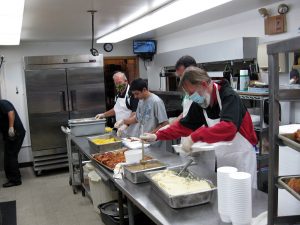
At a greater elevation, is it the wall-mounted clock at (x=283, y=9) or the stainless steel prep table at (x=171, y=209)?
the wall-mounted clock at (x=283, y=9)

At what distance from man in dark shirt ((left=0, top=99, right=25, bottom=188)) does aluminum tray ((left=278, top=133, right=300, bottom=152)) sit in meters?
4.76

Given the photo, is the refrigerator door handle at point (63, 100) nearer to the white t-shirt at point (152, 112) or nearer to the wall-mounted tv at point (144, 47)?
the wall-mounted tv at point (144, 47)

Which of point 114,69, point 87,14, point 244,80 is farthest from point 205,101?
point 114,69

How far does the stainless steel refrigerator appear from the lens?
5.62 meters

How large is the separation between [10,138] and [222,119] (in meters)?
4.11

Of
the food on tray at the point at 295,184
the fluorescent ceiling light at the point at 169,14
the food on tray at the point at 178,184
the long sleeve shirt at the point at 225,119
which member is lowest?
the food on tray at the point at 178,184

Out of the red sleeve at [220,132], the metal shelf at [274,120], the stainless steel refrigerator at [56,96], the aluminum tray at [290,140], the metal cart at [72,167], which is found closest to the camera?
the aluminum tray at [290,140]

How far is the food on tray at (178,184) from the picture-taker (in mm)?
1835

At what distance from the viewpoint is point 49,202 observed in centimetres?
440

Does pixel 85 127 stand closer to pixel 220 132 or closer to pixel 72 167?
pixel 72 167

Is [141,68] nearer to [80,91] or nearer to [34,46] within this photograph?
[80,91]

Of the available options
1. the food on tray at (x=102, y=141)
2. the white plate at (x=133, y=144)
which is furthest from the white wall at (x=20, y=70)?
the white plate at (x=133, y=144)

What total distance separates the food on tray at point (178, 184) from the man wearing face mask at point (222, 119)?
32 cm

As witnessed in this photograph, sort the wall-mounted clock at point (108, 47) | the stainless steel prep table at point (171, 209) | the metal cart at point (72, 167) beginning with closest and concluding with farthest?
the stainless steel prep table at point (171, 209)
the metal cart at point (72, 167)
the wall-mounted clock at point (108, 47)
